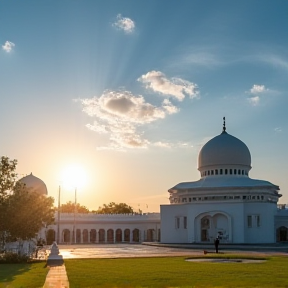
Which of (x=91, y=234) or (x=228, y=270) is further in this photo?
(x=91, y=234)

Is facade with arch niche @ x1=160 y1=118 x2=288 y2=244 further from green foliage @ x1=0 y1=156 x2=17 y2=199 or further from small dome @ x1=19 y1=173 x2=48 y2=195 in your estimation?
green foliage @ x1=0 y1=156 x2=17 y2=199

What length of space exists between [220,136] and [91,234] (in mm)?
29353

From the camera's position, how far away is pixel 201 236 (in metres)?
68.4

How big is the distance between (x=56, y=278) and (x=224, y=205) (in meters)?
46.6

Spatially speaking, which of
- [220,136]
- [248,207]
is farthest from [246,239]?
[220,136]

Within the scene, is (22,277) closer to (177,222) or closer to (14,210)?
(14,210)

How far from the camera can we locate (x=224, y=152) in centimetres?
7175

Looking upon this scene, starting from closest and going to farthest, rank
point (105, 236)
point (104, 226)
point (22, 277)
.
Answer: point (22, 277), point (104, 226), point (105, 236)

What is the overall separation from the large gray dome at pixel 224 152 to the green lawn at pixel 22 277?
47.3 metres

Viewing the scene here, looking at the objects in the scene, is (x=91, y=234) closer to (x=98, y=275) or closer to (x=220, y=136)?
(x=220, y=136)

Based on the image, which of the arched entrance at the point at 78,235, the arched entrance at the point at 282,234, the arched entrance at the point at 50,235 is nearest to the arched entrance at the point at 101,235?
the arched entrance at the point at 78,235

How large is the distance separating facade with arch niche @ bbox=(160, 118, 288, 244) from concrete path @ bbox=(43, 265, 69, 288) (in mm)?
41804

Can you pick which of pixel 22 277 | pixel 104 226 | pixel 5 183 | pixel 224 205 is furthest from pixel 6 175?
pixel 104 226

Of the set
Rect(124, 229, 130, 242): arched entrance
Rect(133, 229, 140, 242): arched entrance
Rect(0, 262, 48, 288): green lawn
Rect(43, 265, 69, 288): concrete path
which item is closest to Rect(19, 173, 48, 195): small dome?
Rect(124, 229, 130, 242): arched entrance
